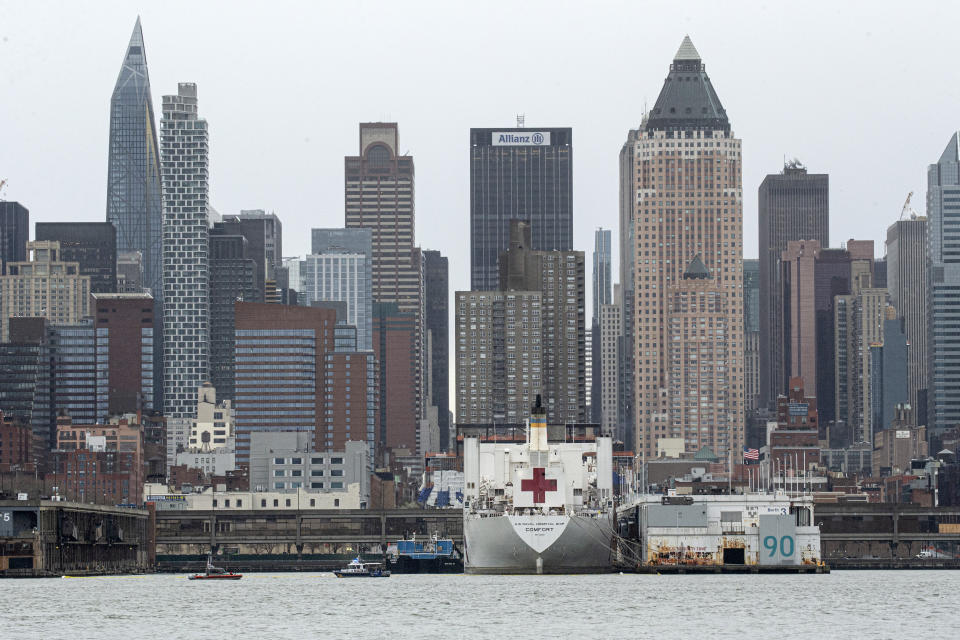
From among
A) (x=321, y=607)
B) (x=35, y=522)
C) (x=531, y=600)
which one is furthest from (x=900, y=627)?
(x=35, y=522)

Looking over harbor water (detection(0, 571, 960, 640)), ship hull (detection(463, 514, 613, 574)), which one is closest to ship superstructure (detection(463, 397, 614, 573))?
ship hull (detection(463, 514, 613, 574))

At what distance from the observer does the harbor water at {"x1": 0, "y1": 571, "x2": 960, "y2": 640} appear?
11138cm

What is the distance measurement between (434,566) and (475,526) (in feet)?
87.7

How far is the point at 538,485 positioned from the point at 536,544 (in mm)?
8113

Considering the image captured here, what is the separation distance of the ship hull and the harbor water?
8.59 ft

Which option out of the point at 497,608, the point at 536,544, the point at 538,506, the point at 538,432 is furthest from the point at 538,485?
the point at 497,608

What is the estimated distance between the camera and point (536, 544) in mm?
166625

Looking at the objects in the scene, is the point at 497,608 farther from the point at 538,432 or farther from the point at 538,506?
the point at 538,432

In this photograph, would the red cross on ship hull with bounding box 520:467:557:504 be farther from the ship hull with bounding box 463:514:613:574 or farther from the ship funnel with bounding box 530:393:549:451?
the ship hull with bounding box 463:514:613:574

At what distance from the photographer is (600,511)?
176250 millimetres

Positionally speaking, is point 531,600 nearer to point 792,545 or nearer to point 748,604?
point 748,604

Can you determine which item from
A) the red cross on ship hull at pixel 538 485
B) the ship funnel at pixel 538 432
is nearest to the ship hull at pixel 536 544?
the red cross on ship hull at pixel 538 485

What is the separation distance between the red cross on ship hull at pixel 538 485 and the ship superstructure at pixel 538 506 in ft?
0.29

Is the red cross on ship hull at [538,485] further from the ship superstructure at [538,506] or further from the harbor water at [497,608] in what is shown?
the harbor water at [497,608]
